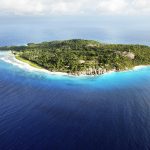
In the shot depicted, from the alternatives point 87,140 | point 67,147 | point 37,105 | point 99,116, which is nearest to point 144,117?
point 99,116

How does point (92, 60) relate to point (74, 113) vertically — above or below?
above

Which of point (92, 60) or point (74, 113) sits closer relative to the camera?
point (74, 113)

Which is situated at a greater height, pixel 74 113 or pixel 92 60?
pixel 92 60

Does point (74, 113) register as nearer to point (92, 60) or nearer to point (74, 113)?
point (74, 113)

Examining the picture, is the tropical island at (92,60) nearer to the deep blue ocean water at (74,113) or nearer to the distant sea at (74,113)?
the distant sea at (74,113)

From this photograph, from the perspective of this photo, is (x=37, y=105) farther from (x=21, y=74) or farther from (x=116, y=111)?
(x=21, y=74)

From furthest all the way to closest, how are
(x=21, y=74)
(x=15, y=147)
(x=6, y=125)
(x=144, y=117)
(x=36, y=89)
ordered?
(x=21, y=74) < (x=36, y=89) < (x=144, y=117) < (x=6, y=125) < (x=15, y=147)

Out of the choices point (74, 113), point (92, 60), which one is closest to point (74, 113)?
point (74, 113)

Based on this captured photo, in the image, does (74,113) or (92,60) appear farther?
(92,60)

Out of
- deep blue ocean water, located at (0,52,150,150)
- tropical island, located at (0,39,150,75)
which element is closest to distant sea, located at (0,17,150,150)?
deep blue ocean water, located at (0,52,150,150)
